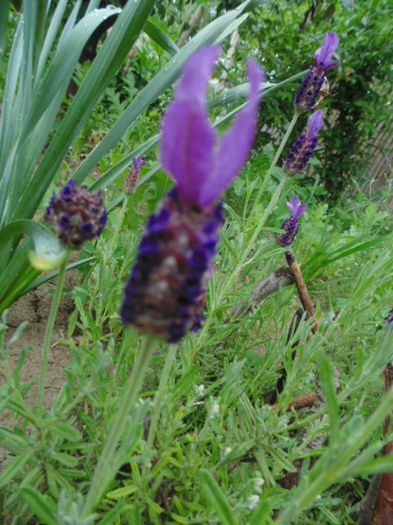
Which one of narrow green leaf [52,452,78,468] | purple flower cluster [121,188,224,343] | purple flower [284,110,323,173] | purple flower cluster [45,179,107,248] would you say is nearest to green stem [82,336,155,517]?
purple flower cluster [121,188,224,343]

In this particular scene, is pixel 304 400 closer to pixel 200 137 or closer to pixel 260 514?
pixel 260 514

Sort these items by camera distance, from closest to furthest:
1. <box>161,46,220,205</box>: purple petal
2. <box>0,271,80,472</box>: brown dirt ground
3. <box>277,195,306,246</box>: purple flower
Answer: <box>161,46,220,205</box>: purple petal
<box>0,271,80,472</box>: brown dirt ground
<box>277,195,306,246</box>: purple flower

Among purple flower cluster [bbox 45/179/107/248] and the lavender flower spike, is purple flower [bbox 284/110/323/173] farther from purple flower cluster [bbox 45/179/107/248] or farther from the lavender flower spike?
the lavender flower spike

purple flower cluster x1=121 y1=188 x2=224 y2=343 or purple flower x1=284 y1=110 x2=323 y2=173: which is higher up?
purple flower cluster x1=121 y1=188 x2=224 y2=343

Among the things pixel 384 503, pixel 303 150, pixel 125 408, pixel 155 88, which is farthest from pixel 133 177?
pixel 384 503

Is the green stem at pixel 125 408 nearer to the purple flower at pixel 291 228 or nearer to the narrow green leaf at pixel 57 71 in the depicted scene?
the narrow green leaf at pixel 57 71

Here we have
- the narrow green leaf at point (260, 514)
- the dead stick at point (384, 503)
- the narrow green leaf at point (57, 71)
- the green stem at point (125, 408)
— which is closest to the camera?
the green stem at point (125, 408)

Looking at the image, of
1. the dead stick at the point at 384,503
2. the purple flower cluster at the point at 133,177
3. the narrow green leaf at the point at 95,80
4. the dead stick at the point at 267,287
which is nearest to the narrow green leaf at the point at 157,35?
the narrow green leaf at the point at 95,80
